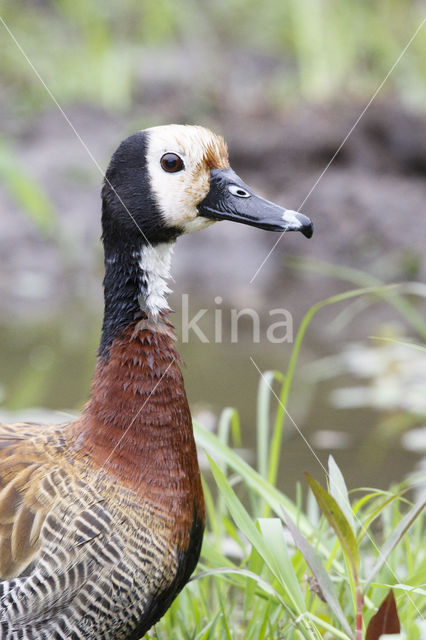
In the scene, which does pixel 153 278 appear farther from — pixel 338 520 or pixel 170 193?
pixel 338 520

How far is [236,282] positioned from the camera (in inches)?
269

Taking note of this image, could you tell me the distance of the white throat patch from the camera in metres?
2.40

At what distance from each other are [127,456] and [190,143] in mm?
849

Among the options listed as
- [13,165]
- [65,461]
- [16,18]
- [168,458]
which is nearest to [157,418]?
[168,458]

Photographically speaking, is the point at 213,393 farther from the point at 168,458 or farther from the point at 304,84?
the point at 304,84

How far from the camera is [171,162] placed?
7.91 feet

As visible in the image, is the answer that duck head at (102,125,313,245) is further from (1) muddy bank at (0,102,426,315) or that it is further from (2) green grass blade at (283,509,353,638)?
(1) muddy bank at (0,102,426,315)

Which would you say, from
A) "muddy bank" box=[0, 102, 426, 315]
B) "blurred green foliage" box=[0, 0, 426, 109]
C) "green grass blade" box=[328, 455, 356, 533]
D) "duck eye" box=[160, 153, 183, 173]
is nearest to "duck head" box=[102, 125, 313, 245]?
"duck eye" box=[160, 153, 183, 173]

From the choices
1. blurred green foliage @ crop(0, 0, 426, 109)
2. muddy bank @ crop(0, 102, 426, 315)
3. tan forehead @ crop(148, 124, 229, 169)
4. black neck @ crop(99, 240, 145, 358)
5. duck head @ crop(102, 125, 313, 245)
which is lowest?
black neck @ crop(99, 240, 145, 358)

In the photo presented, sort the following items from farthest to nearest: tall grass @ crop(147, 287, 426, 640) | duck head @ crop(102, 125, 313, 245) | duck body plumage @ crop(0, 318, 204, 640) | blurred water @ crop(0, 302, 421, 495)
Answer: blurred water @ crop(0, 302, 421, 495) → duck head @ crop(102, 125, 313, 245) → duck body plumage @ crop(0, 318, 204, 640) → tall grass @ crop(147, 287, 426, 640)

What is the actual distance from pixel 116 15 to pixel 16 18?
1180 millimetres

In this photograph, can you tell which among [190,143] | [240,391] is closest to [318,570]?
[190,143]

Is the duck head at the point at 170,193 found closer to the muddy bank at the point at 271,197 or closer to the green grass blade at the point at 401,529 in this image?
the green grass blade at the point at 401,529

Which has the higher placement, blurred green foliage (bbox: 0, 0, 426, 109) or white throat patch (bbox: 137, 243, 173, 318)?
blurred green foliage (bbox: 0, 0, 426, 109)
